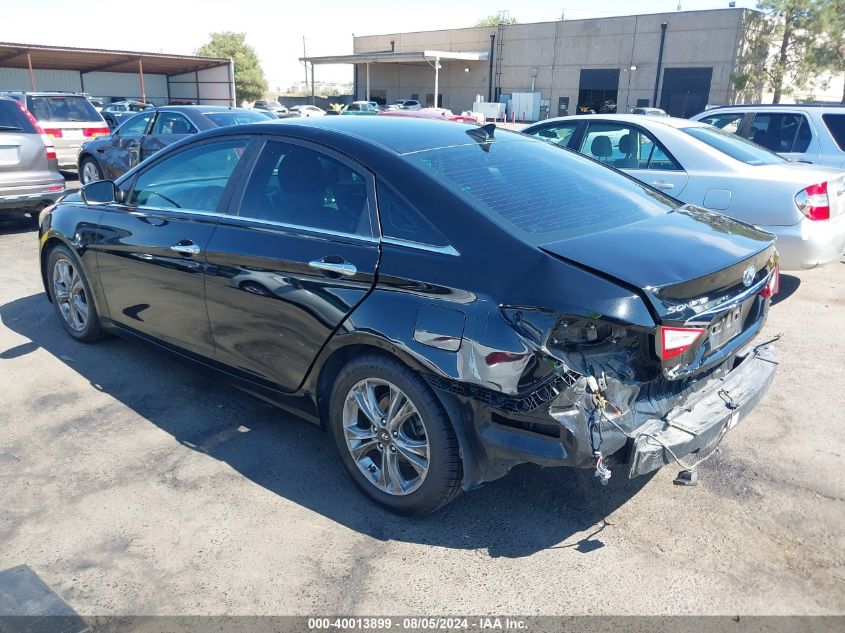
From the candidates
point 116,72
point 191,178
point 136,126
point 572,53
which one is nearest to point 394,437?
point 191,178

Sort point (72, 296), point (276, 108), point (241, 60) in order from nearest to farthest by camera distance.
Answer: point (72, 296) < point (276, 108) < point (241, 60)

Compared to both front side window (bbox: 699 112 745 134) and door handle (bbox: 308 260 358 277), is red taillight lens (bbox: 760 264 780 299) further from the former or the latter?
front side window (bbox: 699 112 745 134)

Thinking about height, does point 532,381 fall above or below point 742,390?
above

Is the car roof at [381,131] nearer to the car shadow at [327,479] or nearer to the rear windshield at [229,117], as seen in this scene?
the car shadow at [327,479]

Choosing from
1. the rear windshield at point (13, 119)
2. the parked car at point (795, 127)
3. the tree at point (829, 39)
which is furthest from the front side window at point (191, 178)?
the tree at point (829, 39)

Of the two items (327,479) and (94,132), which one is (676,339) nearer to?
(327,479)

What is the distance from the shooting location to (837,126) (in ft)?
28.2

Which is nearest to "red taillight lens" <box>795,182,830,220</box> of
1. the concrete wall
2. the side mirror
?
the side mirror

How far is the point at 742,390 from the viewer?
3.12m

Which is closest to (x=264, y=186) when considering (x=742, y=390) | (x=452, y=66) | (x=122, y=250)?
(x=122, y=250)

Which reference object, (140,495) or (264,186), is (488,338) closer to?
(264,186)

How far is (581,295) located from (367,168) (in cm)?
126

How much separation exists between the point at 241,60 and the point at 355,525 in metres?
65.9

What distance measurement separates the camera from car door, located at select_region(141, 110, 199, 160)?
34.1ft
